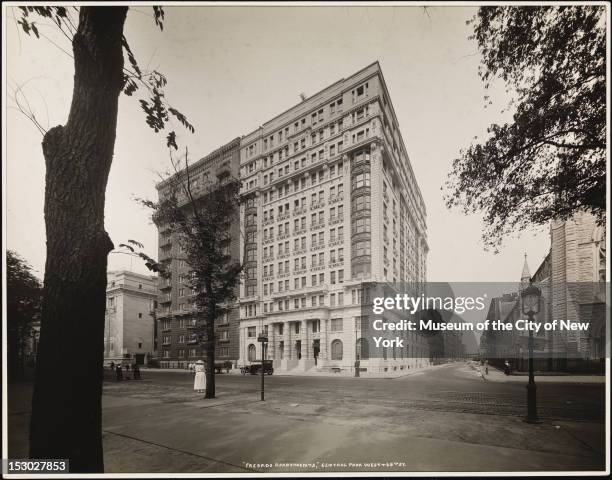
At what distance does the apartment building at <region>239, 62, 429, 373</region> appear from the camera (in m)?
9.38

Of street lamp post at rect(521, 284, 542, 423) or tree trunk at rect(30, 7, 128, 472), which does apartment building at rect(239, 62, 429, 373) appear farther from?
tree trunk at rect(30, 7, 128, 472)

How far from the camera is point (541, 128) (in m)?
5.43

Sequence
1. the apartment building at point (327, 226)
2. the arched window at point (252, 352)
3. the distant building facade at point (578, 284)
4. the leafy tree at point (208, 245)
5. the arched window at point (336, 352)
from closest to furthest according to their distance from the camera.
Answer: the distant building facade at point (578, 284)
the apartment building at point (327, 226)
the leafy tree at point (208, 245)
the arched window at point (336, 352)
the arched window at point (252, 352)

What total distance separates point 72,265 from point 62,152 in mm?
1046

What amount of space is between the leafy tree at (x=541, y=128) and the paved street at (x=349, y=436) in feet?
9.21

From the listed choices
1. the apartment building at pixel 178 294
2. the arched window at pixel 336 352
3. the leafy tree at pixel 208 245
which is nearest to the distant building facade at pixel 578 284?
the arched window at pixel 336 352

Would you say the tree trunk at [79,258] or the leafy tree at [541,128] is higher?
the leafy tree at [541,128]

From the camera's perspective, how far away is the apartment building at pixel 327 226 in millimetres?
9383

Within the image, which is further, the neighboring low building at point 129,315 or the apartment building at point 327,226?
the apartment building at point 327,226

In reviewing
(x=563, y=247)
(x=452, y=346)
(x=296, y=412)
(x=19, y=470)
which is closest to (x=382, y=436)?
(x=452, y=346)

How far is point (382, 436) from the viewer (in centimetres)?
553

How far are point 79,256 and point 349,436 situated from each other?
461cm

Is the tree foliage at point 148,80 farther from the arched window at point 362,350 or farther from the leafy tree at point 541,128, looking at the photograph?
the arched window at point 362,350

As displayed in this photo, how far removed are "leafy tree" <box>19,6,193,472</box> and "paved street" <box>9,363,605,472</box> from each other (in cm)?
187
